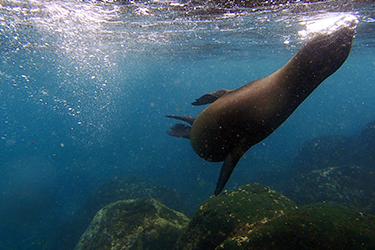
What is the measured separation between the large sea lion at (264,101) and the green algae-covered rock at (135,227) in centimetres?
399

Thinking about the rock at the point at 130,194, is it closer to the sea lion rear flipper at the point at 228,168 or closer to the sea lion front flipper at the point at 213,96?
the sea lion rear flipper at the point at 228,168

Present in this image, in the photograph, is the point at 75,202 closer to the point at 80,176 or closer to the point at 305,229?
the point at 80,176

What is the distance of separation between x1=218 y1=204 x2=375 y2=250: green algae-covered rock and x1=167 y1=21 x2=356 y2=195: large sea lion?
3.00ft

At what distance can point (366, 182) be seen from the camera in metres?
9.08

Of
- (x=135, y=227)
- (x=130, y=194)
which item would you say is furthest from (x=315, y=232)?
(x=130, y=194)

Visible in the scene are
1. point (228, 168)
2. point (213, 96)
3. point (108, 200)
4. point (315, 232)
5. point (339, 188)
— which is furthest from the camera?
point (108, 200)

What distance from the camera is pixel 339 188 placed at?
27.9ft

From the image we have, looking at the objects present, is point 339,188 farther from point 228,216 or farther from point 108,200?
point 108,200

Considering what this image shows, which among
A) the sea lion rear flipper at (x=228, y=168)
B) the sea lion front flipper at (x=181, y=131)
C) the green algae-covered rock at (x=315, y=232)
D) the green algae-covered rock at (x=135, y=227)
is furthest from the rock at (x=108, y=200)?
the sea lion rear flipper at (x=228, y=168)

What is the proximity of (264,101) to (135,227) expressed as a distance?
17.8 ft

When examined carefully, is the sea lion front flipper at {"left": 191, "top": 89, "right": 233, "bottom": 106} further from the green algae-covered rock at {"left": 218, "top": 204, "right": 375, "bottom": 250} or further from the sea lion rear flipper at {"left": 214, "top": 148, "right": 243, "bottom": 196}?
the green algae-covered rock at {"left": 218, "top": 204, "right": 375, "bottom": 250}

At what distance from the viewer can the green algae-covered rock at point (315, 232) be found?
2.41m

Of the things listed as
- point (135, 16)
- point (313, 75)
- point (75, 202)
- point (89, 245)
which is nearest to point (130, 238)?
point (89, 245)

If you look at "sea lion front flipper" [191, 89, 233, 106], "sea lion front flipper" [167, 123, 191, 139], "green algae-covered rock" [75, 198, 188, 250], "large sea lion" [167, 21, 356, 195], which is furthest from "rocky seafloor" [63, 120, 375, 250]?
"sea lion front flipper" [191, 89, 233, 106]
